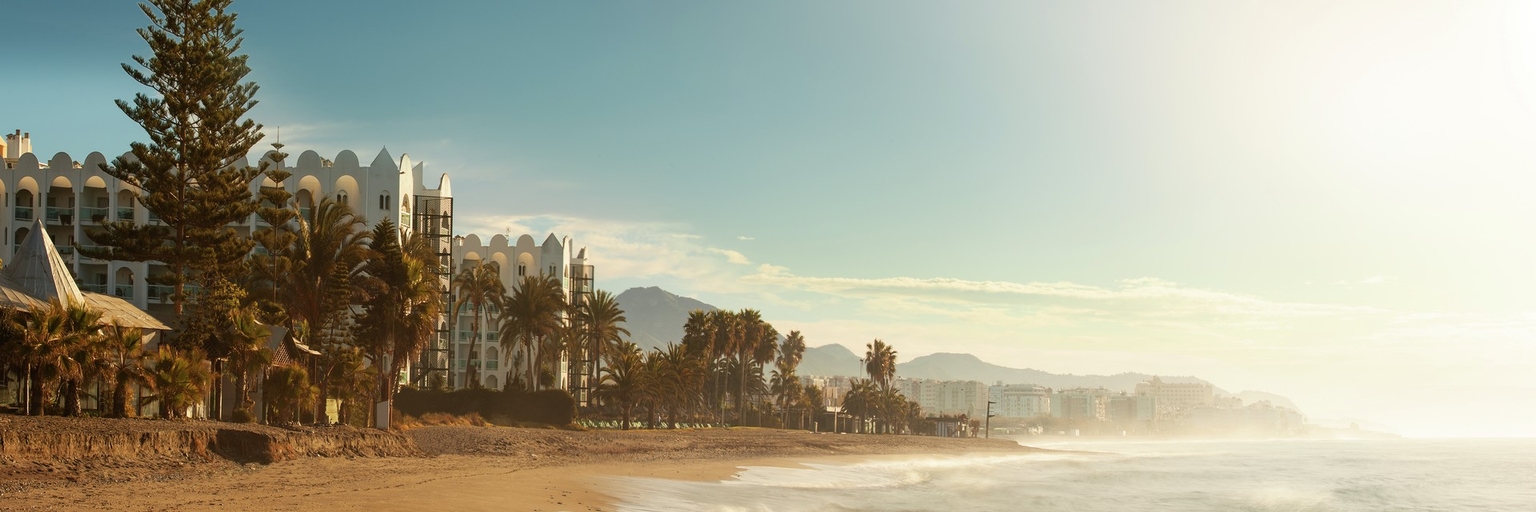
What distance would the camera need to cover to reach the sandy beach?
16.9 meters

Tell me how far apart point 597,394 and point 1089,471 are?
24.6m

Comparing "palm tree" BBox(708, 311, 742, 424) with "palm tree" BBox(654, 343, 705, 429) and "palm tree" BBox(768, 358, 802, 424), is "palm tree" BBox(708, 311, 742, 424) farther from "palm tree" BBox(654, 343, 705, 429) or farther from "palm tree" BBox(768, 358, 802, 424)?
"palm tree" BBox(768, 358, 802, 424)

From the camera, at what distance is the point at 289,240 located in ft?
123

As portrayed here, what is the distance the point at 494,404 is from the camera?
169 feet

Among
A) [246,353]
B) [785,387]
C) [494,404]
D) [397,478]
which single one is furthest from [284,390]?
[785,387]

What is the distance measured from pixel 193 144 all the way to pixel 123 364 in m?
13.3

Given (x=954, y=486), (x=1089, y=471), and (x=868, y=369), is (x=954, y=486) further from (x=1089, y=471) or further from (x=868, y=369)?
(x=868, y=369)

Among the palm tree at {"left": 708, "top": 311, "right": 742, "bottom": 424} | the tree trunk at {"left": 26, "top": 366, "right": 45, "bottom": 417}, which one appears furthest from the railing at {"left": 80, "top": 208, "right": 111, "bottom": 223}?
the palm tree at {"left": 708, "top": 311, "right": 742, "bottom": 424}

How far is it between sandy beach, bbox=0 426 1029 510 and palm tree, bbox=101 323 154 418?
3.90m

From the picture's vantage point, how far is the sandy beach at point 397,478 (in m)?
16.9

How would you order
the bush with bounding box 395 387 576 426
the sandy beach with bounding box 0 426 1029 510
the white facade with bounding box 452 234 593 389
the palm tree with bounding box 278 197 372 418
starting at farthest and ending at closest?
the white facade with bounding box 452 234 593 389 → the bush with bounding box 395 387 576 426 → the palm tree with bounding box 278 197 372 418 → the sandy beach with bounding box 0 426 1029 510

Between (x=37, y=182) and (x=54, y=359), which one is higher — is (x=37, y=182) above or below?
above

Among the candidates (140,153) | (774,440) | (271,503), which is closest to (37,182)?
(140,153)

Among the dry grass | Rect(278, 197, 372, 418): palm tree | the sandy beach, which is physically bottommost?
the dry grass
